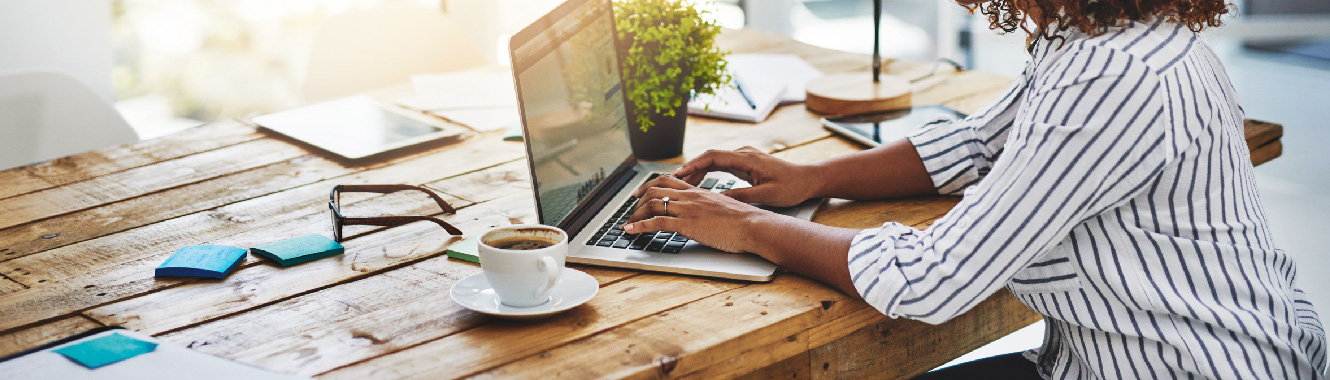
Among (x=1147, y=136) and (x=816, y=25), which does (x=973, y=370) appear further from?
(x=816, y=25)

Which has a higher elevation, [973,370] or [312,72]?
[312,72]

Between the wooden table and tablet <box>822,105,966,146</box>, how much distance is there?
37mm

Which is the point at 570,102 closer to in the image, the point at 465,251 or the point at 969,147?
the point at 465,251

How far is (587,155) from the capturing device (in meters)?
1.18

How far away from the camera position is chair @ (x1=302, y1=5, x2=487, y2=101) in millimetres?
2232

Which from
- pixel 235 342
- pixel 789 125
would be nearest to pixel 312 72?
pixel 789 125

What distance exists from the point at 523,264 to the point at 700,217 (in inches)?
9.8

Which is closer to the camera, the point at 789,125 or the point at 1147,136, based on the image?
the point at 1147,136

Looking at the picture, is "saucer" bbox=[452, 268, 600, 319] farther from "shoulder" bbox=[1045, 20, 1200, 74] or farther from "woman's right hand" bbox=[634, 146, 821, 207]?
"shoulder" bbox=[1045, 20, 1200, 74]

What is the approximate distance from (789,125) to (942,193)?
1.22 ft

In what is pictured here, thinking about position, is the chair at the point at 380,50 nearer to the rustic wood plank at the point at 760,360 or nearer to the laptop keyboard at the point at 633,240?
the laptop keyboard at the point at 633,240

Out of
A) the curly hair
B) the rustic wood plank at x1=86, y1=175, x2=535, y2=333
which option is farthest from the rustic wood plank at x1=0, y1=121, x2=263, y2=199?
the curly hair

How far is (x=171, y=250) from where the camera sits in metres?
1.12

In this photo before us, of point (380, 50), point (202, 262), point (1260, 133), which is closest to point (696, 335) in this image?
point (202, 262)
